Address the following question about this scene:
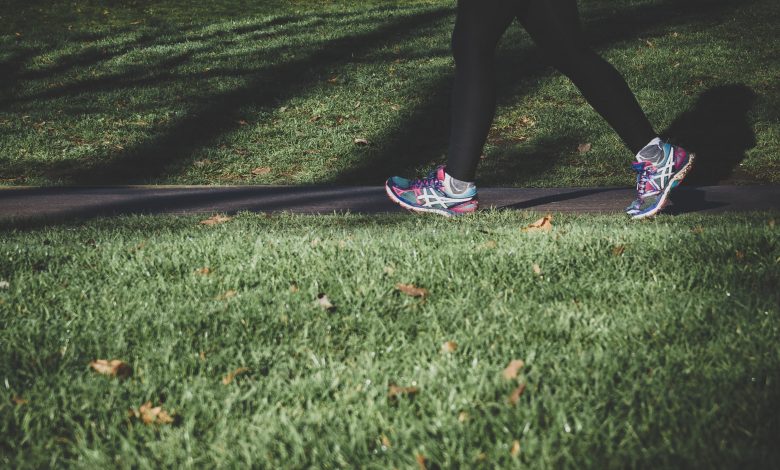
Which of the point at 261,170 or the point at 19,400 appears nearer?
the point at 19,400

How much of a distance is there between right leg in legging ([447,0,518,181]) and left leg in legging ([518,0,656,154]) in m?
0.14

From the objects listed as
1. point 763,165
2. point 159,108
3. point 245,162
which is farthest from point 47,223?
point 763,165

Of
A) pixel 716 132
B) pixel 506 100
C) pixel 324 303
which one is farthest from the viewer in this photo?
pixel 506 100

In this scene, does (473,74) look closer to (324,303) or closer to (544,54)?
(544,54)

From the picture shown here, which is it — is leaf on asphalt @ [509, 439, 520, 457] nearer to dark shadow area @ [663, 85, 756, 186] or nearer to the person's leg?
the person's leg

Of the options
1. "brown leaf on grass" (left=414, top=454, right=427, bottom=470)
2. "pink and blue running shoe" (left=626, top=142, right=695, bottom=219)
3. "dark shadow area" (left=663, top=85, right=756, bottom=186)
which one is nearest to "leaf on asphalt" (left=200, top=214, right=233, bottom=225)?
"pink and blue running shoe" (left=626, top=142, right=695, bottom=219)

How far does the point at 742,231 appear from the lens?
2.90 m

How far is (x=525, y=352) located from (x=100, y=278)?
5.41 feet

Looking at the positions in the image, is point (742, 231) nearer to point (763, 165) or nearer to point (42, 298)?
point (42, 298)

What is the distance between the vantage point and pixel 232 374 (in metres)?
1.88

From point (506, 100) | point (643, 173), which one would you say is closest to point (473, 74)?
point (643, 173)

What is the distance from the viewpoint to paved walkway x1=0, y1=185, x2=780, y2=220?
459cm

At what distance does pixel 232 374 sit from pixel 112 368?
0.34 metres

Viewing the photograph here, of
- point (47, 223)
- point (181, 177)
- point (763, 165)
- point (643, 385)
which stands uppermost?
point (643, 385)
